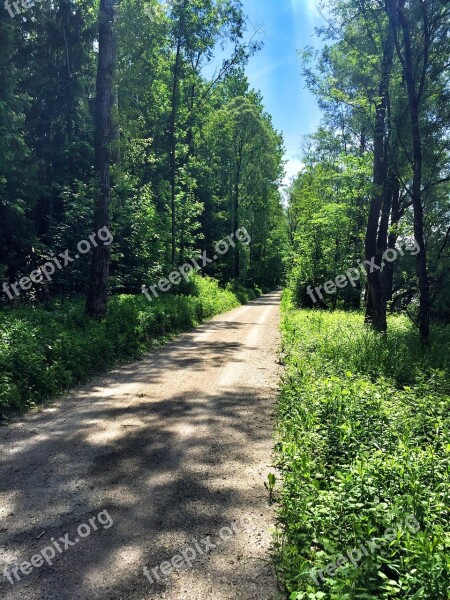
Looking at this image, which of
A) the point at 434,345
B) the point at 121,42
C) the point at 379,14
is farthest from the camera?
the point at 121,42

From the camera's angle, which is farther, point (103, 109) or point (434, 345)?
point (103, 109)

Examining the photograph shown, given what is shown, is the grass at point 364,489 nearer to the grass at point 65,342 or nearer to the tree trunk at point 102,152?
the grass at point 65,342

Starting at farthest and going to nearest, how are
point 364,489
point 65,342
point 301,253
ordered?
1. point 301,253
2. point 65,342
3. point 364,489

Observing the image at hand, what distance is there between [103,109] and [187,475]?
11.1 m

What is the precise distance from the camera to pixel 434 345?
34.4 feet

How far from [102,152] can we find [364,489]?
11536mm

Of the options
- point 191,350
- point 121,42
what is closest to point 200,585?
point 191,350

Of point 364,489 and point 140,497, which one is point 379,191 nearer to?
point 364,489

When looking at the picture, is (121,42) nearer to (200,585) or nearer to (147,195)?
(147,195)

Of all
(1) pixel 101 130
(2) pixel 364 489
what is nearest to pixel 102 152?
(1) pixel 101 130

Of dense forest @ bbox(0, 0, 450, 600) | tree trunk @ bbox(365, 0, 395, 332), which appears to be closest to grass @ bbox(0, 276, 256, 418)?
dense forest @ bbox(0, 0, 450, 600)

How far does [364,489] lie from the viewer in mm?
3398

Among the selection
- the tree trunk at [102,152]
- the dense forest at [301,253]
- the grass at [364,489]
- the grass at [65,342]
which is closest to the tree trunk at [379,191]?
the dense forest at [301,253]

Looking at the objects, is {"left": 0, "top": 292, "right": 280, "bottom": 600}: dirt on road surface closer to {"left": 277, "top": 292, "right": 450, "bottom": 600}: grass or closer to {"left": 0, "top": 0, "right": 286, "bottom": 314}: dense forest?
{"left": 277, "top": 292, "right": 450, "bottom": 600}: grass
